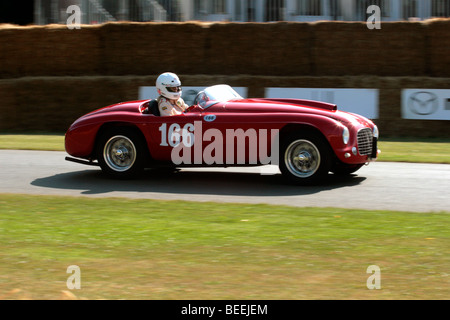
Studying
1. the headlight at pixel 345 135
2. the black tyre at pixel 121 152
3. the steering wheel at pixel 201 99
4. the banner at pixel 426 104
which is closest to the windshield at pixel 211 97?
the steering wheel at pixel 201 99

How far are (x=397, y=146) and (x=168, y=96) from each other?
21.4 ft

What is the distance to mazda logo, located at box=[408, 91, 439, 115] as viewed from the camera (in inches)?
647

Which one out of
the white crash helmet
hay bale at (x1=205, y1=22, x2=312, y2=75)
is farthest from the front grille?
hay bale at (x1=205, y1=22, x2=312, y2=75)

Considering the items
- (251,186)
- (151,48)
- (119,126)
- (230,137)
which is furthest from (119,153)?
(151,48)

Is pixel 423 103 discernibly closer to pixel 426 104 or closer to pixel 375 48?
pixel 426 104

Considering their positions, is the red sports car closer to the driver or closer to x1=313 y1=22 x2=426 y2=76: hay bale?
the driver

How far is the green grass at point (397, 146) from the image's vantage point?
Answer: 12547 mm

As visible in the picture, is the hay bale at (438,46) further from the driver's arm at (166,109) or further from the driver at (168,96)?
the driver's arm at (166,109)

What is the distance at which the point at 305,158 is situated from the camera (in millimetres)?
9305

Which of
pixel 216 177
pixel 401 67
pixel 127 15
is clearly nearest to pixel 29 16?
pixel 127 15

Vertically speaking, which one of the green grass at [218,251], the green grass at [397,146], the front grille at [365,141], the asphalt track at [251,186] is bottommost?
the green grass at [218,251]

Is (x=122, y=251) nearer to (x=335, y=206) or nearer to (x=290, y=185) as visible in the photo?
(x=335, y=206)

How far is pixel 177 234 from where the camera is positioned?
6531 mm

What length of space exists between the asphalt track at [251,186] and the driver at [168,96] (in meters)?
1.03
